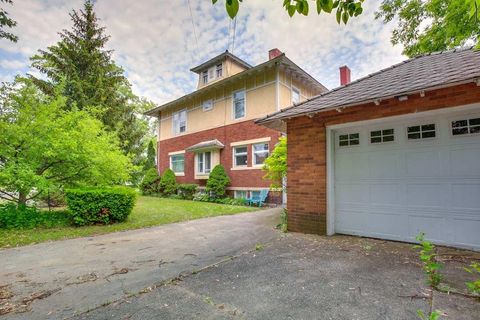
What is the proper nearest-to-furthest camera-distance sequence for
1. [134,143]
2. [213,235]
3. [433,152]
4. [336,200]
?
1. [433,152]
2. [336,200]
3. [213,235]
4. [134,143]

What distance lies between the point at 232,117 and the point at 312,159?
32.8 ft

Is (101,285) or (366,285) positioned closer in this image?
(366,285)

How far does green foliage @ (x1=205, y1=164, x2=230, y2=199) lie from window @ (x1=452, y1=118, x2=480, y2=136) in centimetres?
1123

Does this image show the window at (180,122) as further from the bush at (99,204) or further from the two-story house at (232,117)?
the bush at (99,204)

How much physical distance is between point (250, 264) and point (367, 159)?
3.56m

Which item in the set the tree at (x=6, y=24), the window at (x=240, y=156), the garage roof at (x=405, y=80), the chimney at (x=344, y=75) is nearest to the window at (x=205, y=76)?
the window at (x=240, y=156)

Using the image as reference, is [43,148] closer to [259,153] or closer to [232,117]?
[259,153]

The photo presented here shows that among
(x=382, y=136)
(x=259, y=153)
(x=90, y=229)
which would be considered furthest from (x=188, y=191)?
(x=382, y=136)

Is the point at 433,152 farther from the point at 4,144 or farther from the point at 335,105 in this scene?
the point at 4,144

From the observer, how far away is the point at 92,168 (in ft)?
25.6

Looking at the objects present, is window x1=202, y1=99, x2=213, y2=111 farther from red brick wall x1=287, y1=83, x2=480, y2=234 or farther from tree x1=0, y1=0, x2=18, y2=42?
red brick wall x1=287, y1=83, x2=480, y2=234

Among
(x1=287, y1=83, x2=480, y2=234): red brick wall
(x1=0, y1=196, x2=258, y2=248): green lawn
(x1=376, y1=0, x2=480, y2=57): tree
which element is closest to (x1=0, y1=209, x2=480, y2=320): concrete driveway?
(x1=287, y1=83, x2=480, y2=234): red brick wall

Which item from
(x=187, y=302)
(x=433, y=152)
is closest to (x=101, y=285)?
(x=187, y=302)

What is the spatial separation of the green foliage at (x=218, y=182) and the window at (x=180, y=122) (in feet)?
19.2
